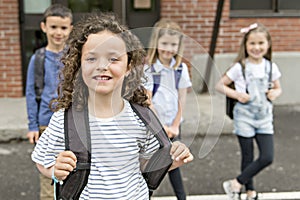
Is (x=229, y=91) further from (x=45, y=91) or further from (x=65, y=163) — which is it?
(x=65, y=163)

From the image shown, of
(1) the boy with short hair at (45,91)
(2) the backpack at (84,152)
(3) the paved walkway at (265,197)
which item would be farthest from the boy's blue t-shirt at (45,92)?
(2) the backpack at (84,152)

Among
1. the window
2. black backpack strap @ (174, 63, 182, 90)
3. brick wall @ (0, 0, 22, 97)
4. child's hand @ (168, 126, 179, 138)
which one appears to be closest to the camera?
child's hand @ (168, 126, 179, 138)

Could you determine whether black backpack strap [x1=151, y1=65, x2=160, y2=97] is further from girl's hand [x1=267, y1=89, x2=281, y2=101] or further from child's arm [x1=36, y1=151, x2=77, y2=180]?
girl's hand [x1=267, y1=89, x2=281, y2=101]

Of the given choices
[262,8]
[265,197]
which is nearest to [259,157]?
[265,197]

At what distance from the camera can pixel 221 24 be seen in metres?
7.93

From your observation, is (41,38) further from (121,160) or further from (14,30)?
(121,160)

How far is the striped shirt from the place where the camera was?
228cm

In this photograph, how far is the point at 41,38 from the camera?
7656mm

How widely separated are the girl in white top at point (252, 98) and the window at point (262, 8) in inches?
146

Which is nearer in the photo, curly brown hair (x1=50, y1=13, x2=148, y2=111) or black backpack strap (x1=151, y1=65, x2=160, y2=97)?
curly brown hair (x1=50, y1=13, x2=148, y2=111)

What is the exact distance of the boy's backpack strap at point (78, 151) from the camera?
2.21 meters

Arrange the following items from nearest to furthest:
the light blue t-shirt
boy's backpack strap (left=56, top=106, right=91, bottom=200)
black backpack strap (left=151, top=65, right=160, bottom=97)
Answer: boy's backpack strap (left=56, top=106, right=91, bottom=200) < black backpack strap (left=151, top=65, right=160, bottom=97) < the light blue t-shirt

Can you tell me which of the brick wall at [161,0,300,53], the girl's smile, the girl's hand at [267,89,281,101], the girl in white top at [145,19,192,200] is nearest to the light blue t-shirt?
the girl in white top at [145,19,192,200]

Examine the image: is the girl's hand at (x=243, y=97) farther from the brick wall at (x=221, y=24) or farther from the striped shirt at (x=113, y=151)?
the brick wall at (x=221, y=24)
